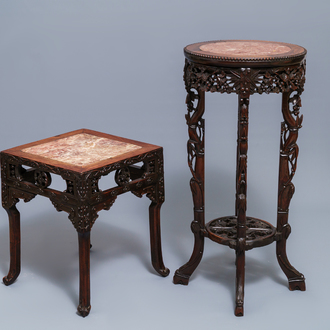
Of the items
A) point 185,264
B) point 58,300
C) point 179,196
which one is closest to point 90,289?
point 58,300

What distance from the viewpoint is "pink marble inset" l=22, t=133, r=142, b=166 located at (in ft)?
11.8

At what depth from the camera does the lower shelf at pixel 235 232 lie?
12.1 feet

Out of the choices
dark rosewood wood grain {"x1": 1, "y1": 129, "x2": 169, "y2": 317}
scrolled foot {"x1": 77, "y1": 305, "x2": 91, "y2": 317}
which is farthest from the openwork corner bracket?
scrolled foot {"x1": 77, "y1": 305, "x2": 91, "y2": 317}

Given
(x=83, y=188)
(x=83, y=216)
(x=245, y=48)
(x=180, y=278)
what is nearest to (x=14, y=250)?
(x=83, y=216)

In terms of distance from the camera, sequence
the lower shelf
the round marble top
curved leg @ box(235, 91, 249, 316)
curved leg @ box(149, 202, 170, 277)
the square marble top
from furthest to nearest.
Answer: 1. curved leg @ box(149, 202, 170, 277)
2. the lower shelf
3. the square marble top
4. curved leg @ box(235, 91, 249, 316)
5. the round marble top

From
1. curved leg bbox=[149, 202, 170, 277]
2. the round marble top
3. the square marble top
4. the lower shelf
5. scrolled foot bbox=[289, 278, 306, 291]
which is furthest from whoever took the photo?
curved leg bbox=[149, 202, 170, 277]

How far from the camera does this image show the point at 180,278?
391 centimetres

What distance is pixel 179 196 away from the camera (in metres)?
4.84

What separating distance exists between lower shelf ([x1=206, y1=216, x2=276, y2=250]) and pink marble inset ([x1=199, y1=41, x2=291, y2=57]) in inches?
37.4

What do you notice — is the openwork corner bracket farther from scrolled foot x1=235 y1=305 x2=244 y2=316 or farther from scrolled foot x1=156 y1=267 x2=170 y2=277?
scrolled foot x1=235 y1=305 x2=244 y2=316

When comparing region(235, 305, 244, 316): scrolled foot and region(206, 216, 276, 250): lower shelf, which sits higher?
region(206, 216, 276, 250): lower shelf

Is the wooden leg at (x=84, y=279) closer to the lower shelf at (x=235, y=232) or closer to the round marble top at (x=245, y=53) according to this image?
the lower shelf at (x=235, y=232)

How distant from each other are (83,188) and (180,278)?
2.83 ft

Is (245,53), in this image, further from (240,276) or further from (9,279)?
(9,279)
